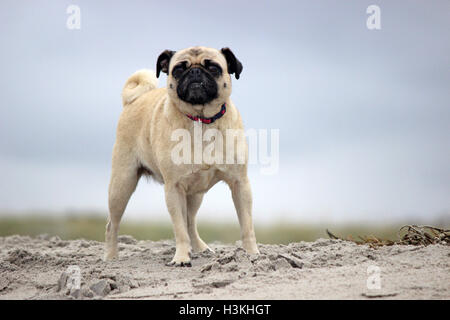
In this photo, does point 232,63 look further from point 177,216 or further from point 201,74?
point 177,216

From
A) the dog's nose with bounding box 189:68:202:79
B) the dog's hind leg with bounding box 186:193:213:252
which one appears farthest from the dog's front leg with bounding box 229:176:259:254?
the dog's nose with bounding box 189:68:202:79

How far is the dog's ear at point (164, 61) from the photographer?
7449 mm

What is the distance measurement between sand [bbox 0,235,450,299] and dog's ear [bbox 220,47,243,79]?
2.34 meters

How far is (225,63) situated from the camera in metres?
7.23

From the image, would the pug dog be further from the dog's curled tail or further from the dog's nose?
the dog's curled tail

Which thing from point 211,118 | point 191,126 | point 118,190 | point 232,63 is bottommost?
point 118,190

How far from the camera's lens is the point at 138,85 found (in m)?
9.13

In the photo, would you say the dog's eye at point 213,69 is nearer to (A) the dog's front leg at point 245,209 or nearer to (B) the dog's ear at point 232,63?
(B) the dog's ear at point 232,63

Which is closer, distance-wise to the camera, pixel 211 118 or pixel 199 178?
pixel 211 118

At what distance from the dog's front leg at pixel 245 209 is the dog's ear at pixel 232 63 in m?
1.41

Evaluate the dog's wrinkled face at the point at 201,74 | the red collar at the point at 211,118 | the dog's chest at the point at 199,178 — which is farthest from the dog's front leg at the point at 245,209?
the dog's wrinkled face at the point at 201,74

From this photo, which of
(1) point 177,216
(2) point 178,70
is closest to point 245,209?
(1) point 177,216

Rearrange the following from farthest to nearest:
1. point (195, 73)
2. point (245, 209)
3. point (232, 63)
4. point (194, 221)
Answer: point (194, 221), point (245, 209), point (232, 63), point (195, 73)

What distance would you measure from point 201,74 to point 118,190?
2516mm
